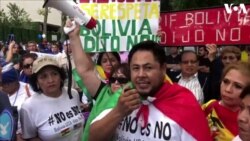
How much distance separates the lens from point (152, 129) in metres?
2.34

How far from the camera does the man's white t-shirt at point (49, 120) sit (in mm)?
3434

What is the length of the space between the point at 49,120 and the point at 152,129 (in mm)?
1320

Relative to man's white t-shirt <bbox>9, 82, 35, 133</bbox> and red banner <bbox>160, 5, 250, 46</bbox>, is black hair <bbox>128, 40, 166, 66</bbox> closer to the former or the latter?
man's white t-shirt <bbox>9, 82, 35, 133</bbox>

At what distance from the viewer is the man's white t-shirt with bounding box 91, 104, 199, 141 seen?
230 cm

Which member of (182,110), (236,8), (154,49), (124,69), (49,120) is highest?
(236,8)

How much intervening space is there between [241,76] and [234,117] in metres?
0.27

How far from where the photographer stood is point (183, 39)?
4695mm

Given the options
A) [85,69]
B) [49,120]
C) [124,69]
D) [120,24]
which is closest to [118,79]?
[124,69]

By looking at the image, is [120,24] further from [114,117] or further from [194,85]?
[114,117]

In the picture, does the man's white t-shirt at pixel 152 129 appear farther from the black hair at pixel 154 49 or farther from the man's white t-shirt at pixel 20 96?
the man's white t-shirt at pixel 20 96

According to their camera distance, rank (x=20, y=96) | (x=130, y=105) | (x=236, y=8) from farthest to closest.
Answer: (x=236, y=8)
(x=20, y=96)
(x=130, y=105)

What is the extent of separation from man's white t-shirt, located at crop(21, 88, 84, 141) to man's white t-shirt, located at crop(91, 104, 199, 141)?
40.9 inches

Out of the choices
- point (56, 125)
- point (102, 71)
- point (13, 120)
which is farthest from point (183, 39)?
point (13, 120)

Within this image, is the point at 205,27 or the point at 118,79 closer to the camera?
the point at 118,79
